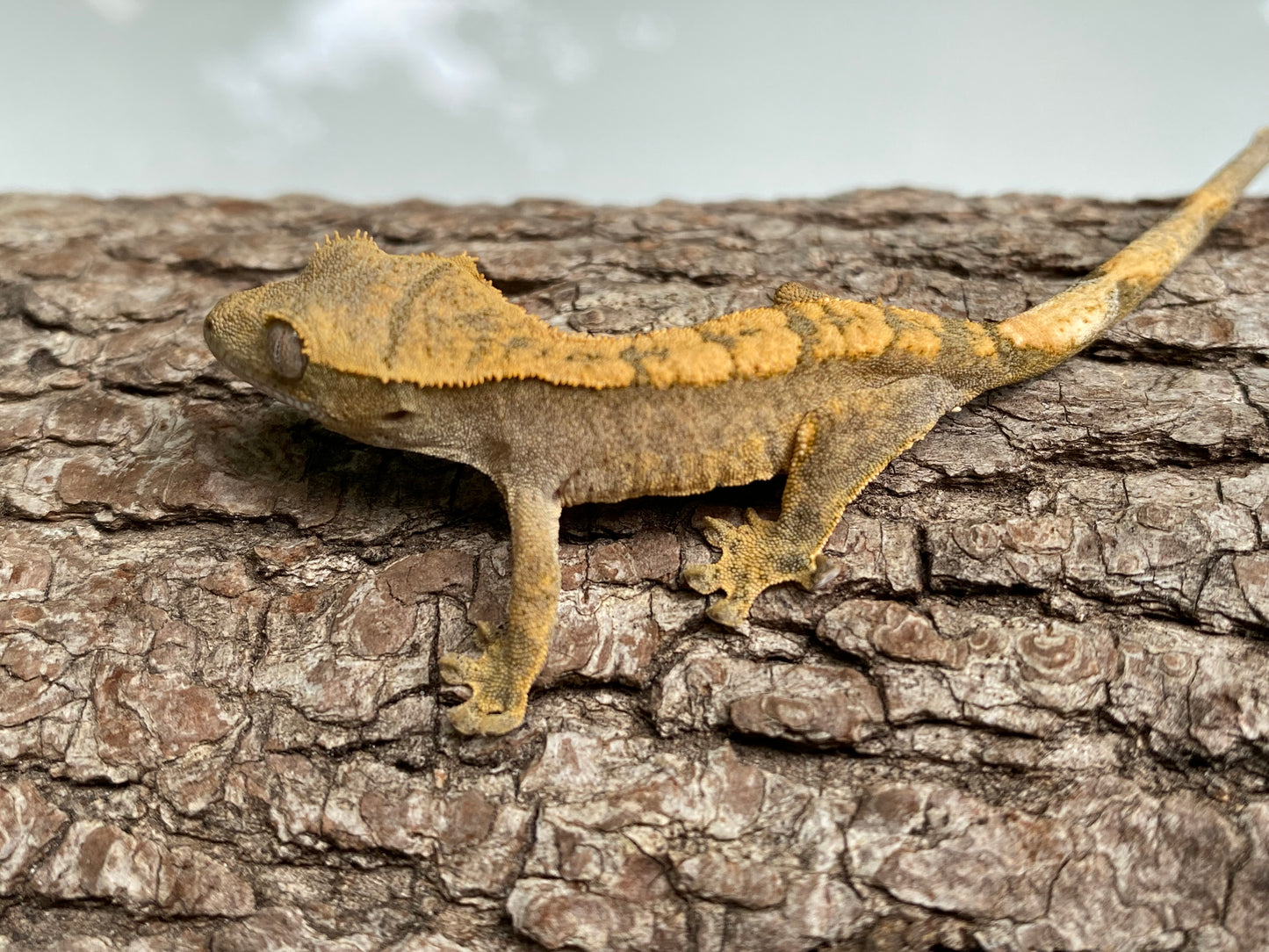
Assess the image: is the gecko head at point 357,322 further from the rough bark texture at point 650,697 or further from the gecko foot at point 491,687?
the gecko foot at point 491,687

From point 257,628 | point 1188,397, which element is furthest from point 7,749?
point 1188,397

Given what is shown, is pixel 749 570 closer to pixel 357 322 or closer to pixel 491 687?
pixel 491 687

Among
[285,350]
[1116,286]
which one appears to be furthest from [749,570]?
[1116,286]

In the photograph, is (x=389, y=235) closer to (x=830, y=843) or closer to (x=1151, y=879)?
(x=830, y=843)

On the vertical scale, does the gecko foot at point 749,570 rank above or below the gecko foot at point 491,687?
above

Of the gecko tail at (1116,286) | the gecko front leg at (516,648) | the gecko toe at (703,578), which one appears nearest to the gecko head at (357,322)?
the gecko front leg at (516,648)

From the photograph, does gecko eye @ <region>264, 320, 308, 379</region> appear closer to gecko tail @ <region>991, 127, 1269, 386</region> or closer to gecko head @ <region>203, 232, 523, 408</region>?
gecko head @ <region>203, 232, 523, 408</region>
